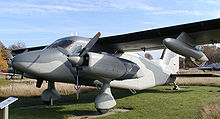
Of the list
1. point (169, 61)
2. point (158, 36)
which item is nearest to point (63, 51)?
point (158, 36)

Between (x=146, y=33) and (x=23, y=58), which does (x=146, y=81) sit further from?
(x=23, y=58)

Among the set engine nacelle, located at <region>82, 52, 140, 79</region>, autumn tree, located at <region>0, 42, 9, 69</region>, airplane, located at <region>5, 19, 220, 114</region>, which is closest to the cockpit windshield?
airplane, located at <region>5, 19, 220, 114</region>

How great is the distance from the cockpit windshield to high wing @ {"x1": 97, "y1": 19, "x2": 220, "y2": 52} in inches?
58.9

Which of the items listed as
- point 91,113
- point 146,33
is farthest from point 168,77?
point 91,113

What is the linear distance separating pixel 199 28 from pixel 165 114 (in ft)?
11.8

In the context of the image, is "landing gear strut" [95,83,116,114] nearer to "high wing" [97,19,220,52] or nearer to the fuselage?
the fuselage

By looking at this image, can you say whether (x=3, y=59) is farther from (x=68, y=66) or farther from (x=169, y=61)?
(x=68, y=66)

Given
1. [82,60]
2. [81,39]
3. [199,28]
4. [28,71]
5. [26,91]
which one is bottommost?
[26,91]

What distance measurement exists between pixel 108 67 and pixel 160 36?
291 cm

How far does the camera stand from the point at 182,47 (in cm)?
694

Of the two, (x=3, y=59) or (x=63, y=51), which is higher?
(x=63, y=51)

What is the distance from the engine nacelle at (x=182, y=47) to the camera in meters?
6.66

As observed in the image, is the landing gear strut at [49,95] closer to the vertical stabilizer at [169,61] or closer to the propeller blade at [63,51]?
the propeller blade at [63,51]

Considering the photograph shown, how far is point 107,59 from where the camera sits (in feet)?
24.6
